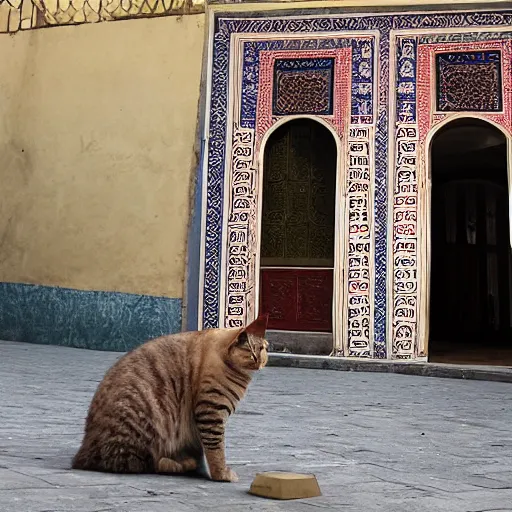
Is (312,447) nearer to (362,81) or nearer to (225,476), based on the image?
(225,476)

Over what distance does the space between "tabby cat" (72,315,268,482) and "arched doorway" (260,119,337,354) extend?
727 cm

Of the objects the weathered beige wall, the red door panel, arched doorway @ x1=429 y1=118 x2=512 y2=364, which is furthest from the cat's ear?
arched doorway @ x1=429 y1=118 x2=512 y2=364

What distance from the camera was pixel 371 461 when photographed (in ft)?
12.5

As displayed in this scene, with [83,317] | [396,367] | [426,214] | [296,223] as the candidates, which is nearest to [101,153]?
[83,317]

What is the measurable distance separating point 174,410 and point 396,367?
6.49 meters

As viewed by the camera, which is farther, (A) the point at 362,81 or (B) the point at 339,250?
(A) the point at 362,81

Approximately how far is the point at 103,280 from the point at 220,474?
7702 millimetres

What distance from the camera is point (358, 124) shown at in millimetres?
10078

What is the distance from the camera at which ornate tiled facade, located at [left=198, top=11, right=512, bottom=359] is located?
9.81 meters

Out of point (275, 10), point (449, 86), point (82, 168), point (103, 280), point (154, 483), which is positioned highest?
point (275, 10)

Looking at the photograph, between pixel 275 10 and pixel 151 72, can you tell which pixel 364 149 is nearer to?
pixel 275 10

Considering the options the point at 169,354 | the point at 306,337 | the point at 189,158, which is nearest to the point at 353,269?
the point at 306,337

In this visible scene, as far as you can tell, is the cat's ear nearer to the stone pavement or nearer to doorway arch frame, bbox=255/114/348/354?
the stone pavement

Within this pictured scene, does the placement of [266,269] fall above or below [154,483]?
above
